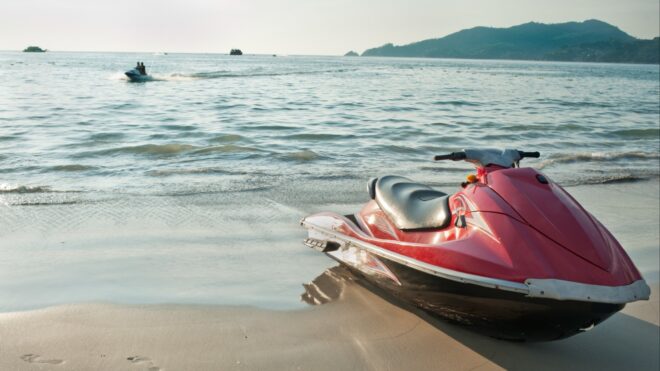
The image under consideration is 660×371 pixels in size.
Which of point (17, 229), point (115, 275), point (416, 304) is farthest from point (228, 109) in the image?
point (416, 304)

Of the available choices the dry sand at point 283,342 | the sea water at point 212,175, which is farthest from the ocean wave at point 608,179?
the dry sand at point 283,342

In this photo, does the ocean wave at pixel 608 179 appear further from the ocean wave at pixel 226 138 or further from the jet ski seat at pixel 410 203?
the ocean wave at pixel 226 138

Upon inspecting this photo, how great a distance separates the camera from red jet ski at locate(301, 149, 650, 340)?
262 cm

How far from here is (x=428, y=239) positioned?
3.24 metres

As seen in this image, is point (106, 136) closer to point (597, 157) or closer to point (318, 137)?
point (318, 137)

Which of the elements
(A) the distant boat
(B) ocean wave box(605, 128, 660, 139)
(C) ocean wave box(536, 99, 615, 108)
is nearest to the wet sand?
(B) ocean wave box(605, 128, 660, 139)

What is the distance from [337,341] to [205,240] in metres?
2.19

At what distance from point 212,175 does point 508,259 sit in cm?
589

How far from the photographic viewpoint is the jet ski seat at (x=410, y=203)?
10.8 ft

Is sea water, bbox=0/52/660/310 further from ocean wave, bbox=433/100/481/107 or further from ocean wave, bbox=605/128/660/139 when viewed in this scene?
ocean wave, bbox=433/100/481/107

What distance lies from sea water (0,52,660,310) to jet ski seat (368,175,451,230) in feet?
3.00

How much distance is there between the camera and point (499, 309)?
2793 mm

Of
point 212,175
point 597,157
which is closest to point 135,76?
point 212,175

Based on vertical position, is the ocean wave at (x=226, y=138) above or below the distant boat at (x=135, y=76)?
below
